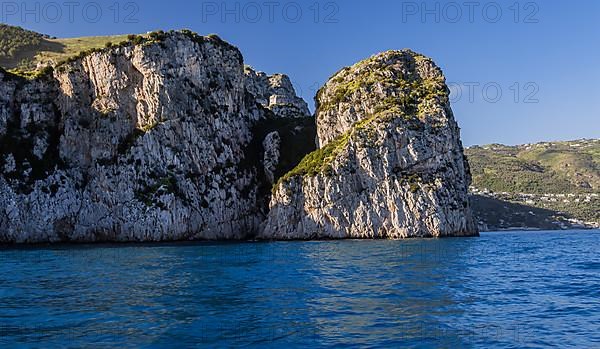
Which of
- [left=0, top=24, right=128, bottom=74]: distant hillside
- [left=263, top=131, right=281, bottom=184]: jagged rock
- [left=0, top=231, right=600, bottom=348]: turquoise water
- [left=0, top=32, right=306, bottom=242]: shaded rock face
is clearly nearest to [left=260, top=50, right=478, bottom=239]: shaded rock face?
[left=263, top=131, right=281, bottom=184]: jagged rock

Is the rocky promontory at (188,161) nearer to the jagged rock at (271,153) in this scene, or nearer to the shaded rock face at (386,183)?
the shaded rock face at (386,183)

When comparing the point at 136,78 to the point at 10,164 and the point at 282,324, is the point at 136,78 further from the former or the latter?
the point at 282,324

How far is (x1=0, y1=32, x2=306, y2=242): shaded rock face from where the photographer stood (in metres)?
96.9

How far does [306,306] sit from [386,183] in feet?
252

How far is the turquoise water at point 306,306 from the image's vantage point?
19141mm

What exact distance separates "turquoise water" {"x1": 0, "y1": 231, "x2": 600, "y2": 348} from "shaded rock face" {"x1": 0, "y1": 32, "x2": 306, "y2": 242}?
55.8 m

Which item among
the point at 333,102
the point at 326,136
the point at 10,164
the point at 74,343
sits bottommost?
the point at 74,343

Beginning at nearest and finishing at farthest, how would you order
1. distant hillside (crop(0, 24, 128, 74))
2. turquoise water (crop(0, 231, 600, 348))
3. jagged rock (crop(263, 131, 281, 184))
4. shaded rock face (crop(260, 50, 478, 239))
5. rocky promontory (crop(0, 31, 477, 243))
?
1. turquoise water (crop(0, 231, 600, 348))
2. rocky promontory (crop(0, 31, 477, 243))
3. shaded rock face (crop(260, 50, 478, 239))
4. jagged rock (crop(263, 131, 281, 184))
5. distant hillside (crop(0, 24, 128, 74))

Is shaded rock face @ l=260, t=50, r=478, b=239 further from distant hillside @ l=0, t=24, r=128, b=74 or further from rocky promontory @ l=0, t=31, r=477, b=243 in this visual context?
distant hillside @ l=0, t=24, r=128, b=74

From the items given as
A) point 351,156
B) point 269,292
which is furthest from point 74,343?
point 351,156

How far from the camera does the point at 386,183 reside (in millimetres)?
100375

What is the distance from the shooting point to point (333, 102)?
118500 mm

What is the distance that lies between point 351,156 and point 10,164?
220ft

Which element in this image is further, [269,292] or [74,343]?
[269,292]
